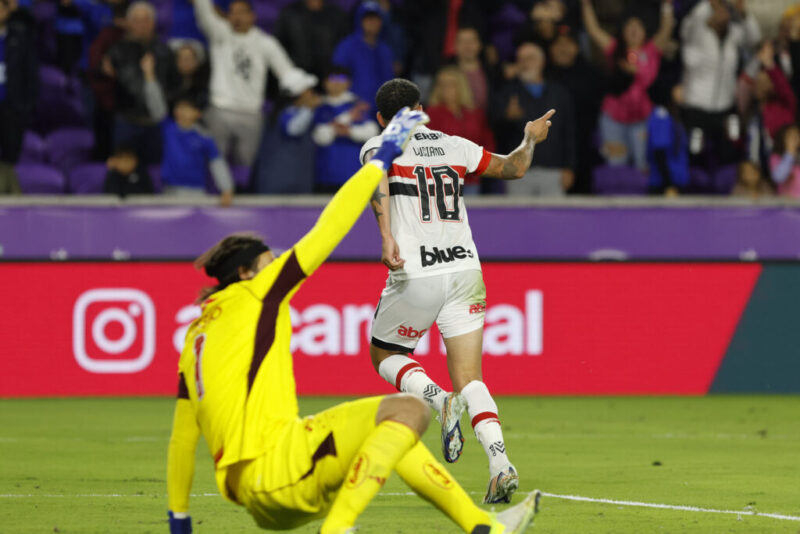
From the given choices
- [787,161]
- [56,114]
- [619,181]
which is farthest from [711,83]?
[56,114]

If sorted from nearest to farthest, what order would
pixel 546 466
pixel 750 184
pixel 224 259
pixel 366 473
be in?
pixel 366 473 → pixel 224 259 → pixel 546 466 → pixel 750 184

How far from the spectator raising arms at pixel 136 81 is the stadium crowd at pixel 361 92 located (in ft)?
0.07

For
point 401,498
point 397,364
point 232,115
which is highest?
point 232,115

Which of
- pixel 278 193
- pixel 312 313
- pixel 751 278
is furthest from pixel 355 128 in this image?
pixel 751 278

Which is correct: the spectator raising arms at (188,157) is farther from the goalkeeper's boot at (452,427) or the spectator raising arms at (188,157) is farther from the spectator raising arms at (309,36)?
the goalkeeper's boot at (452,427)

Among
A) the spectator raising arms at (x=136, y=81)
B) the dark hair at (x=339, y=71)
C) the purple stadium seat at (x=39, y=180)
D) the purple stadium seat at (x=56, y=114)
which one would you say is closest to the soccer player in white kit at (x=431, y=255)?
the dark hair at (x=339, y=71)

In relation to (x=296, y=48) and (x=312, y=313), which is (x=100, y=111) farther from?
(x=312, y=313)

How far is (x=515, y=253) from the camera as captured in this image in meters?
14.1

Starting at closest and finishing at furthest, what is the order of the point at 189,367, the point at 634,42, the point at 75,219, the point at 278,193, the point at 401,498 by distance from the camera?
1. the point at 189,367
2. the point at 401,498
3. the point at 75,219
4. the point at 278,193
5. the point at 634,42

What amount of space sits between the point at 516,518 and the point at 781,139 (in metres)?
11.3

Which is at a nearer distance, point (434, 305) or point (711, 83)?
point (434, 305)

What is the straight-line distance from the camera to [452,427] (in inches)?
285

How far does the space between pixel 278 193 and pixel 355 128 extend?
1080mm

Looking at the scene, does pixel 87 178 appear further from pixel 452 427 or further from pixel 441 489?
pixel 441 489
